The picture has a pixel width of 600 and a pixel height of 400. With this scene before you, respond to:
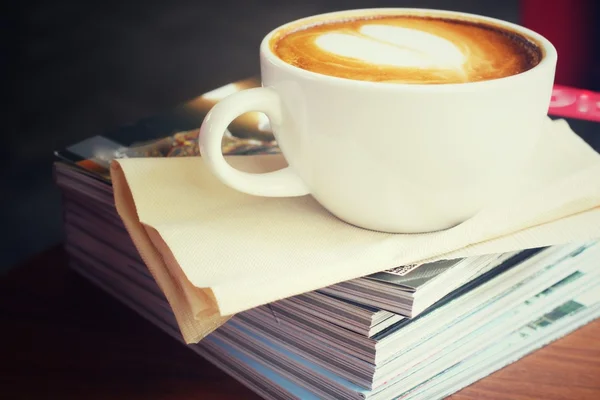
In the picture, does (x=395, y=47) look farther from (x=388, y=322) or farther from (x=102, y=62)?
(x=102, y=62)

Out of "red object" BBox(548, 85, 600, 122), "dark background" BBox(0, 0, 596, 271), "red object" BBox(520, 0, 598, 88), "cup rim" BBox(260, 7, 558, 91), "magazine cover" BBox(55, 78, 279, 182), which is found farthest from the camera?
"dark background" BBox(0, 0, 596, 271)

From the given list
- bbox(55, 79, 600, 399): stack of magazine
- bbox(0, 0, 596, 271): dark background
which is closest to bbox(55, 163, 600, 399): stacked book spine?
bbox(55, 79, 600, 399): stack of magazine

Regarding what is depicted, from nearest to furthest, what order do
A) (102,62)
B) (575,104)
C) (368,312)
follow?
(368,312) → (575,104) → (102,62)

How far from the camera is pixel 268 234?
0.43m

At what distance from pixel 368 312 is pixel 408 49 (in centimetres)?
19

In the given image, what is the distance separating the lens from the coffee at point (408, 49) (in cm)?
44

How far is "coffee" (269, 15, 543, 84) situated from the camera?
44 cm

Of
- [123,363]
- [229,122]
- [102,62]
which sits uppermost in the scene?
[229,122]

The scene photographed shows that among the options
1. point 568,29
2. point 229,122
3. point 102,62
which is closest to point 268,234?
point 229,122

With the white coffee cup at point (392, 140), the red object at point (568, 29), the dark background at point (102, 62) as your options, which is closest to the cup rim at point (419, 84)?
the white coffee cup at point (392, 140)

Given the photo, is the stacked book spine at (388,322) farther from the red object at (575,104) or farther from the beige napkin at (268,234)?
the red object at (575,104)

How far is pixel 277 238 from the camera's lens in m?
0.43

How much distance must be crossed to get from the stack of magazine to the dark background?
90 centimetres

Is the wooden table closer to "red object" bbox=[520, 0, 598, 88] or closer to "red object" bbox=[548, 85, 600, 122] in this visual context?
"red object" bbox=[548, 85, 600, 122]
